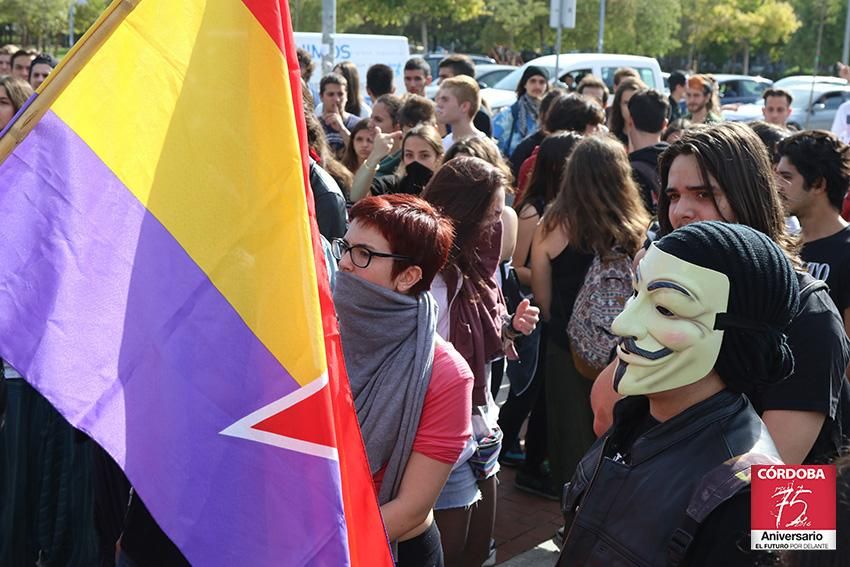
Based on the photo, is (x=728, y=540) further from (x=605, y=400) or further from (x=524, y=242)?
(x=524, y=242)

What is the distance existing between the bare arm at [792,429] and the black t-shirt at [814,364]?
0.05 ft

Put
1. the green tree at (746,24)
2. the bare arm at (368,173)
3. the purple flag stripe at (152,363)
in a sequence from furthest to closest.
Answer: the green tree at (746,24), the bare arm at (368,173), the purple flag stripe at (152,363)

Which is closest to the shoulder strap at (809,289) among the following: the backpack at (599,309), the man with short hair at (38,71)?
the backpack at (599,309)

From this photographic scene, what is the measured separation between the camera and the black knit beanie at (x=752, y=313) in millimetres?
1894

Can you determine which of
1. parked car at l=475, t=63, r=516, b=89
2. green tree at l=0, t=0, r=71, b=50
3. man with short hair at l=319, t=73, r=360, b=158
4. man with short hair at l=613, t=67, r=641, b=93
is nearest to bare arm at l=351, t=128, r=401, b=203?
man with short hair at l=319, t=73, r=360, b=158

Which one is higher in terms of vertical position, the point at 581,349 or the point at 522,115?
the point at 522,115

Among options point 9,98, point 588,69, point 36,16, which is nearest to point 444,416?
point 9,98

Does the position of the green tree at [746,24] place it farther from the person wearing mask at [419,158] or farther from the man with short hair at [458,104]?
the person wearing mask at [419,158]

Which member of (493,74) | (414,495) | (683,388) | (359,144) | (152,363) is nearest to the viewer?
(683,388)

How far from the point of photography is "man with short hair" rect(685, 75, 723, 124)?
8961 mm

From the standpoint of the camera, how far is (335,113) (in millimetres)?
8414

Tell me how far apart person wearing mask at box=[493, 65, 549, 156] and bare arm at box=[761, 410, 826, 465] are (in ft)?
21.6

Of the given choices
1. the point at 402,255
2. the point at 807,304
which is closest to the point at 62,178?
the point at 402,255

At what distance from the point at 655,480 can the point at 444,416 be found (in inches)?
37.7
